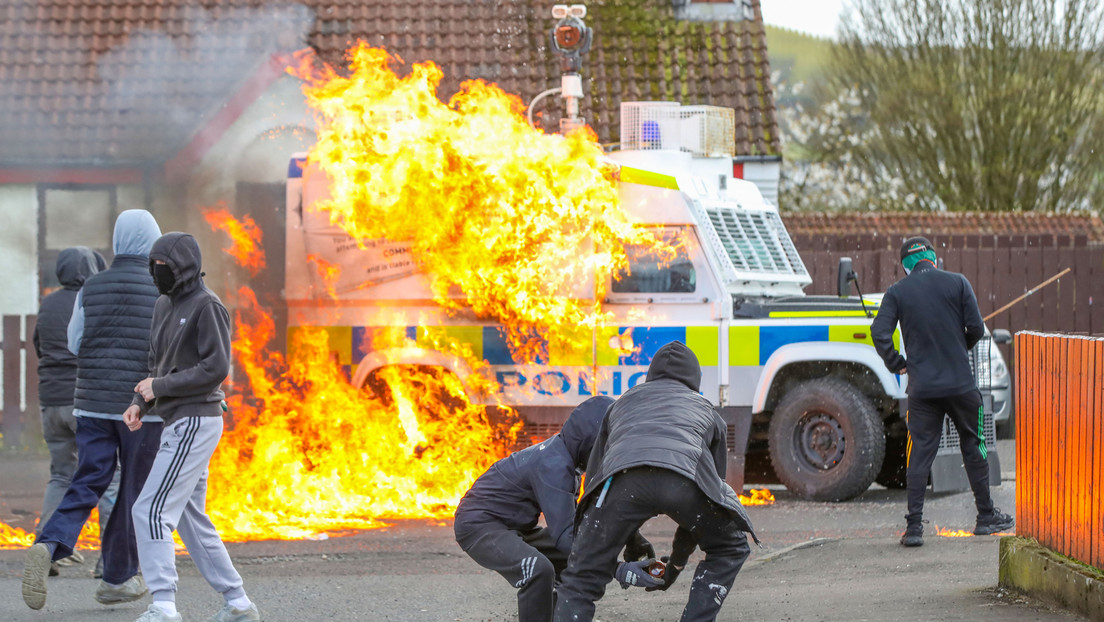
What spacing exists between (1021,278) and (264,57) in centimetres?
926

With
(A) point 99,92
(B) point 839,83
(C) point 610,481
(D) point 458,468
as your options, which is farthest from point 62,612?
(B) point 839,83

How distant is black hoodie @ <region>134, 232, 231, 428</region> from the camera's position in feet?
19.6

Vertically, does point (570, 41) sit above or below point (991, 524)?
above

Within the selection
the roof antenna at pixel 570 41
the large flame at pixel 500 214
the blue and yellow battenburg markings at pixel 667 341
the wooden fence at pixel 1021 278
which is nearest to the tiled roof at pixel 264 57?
the wooden fence at pixel 1021 278

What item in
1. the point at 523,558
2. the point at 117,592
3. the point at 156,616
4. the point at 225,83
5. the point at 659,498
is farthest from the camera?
the point at 225,83

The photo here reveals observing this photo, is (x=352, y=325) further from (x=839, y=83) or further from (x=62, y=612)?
(x=839, y=83)

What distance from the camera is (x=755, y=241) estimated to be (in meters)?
11.0

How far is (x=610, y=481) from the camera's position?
16.3 feet

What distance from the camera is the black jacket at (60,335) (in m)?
7.89

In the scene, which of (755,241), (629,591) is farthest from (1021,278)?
(629,591)

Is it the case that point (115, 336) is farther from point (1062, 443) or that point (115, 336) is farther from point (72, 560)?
point (1062, 443)

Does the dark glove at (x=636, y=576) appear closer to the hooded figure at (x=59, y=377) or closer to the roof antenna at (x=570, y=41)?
the hooded figure at (x=59, y=377)

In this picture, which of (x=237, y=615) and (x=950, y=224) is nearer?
(x=237, y=615)

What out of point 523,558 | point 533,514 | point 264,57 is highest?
point 264,57
